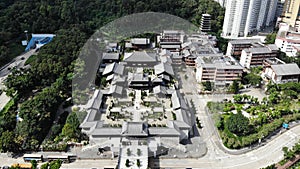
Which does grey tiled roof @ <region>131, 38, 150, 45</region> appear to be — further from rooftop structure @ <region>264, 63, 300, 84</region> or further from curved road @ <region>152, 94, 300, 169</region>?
curved road @ <region>152, 94, 300, 169</region>

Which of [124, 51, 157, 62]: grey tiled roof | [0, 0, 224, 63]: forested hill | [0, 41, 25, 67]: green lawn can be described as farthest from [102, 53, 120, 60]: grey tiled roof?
[0, 41, 25, 67]: green lawn

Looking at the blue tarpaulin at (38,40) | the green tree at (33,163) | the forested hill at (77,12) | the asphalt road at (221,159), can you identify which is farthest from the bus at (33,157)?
the forested hill at (77,12)

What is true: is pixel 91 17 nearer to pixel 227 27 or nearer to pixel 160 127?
pixel 227 27

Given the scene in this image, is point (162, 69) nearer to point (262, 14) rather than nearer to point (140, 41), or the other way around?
point (140, 41)

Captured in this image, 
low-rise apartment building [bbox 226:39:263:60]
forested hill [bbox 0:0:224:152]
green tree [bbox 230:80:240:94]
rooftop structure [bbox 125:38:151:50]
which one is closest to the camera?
forested hill [bbox 0:0:224:152]

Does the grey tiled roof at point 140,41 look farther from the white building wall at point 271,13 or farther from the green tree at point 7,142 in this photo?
the white building wall at point 271,13

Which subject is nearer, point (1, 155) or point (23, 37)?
point (1, 155)

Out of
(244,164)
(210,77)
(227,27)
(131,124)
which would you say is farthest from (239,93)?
(227,27)

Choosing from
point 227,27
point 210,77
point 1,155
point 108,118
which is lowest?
point 1,155

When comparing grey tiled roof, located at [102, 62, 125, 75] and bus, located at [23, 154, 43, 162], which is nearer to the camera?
bus, located at [23, 154, 43, 162]
